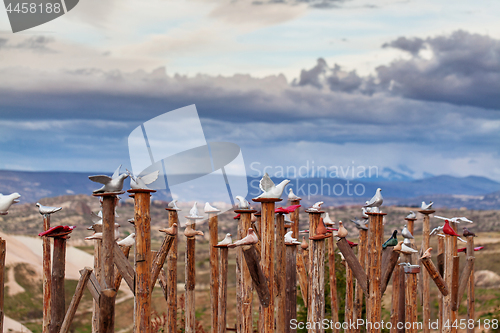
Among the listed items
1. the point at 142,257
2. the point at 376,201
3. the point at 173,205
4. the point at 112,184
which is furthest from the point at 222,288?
the point at 112,184

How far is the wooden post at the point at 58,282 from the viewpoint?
672 cm

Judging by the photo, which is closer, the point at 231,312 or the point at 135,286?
the point at 135,286

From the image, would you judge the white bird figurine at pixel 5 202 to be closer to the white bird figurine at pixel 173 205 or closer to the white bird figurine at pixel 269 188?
the white bird figurine at pixel 173 205

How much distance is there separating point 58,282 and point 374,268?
4.78 meters

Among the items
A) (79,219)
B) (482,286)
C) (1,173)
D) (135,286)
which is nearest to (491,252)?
(482,286)

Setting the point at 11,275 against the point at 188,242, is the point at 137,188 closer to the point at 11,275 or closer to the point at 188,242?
the point at 188,242

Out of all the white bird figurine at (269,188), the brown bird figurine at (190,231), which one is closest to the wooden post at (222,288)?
the brown bird figurine at (190,231)

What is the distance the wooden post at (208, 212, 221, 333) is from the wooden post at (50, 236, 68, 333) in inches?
104

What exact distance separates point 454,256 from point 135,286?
6.38 meters

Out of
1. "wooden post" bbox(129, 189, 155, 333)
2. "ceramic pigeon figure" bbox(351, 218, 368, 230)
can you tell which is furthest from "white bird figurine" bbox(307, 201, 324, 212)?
"wooden post" bbox(129, 189, 155, 333)

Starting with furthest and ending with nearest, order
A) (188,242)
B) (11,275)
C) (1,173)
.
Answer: (1,173) → (11,275) → (188,242)

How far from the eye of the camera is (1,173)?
212ft

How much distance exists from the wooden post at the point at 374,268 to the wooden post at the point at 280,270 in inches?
54.0

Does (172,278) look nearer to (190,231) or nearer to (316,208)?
(190,231)
